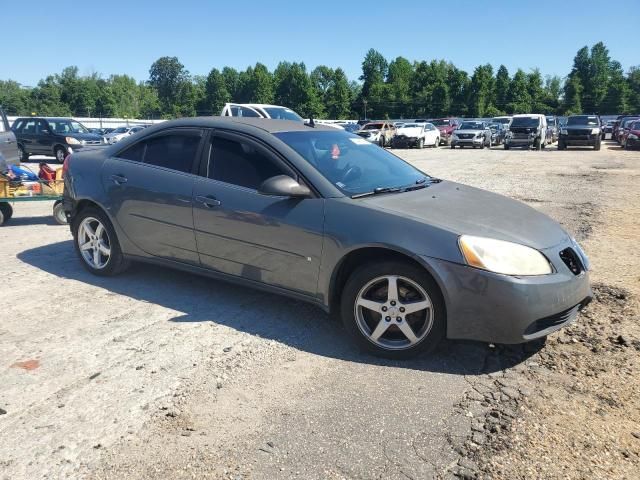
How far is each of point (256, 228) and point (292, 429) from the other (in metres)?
1.71

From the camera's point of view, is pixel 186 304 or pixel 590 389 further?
pixel 186 304

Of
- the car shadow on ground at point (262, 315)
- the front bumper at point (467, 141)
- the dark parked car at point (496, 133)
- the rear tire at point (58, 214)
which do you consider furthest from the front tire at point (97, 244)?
the dark parked car at point (496, 133)

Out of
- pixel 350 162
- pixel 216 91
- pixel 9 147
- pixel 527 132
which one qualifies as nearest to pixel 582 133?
pixel 527 132

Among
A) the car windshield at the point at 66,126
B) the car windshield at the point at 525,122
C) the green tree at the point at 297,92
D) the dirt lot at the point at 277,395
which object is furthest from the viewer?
the green tree at the point at 297,92

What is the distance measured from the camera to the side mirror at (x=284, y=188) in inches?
151

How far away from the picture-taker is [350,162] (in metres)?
4.40

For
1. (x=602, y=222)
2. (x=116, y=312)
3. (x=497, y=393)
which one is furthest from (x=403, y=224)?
(x=602, y=222)

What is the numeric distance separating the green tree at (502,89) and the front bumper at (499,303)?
9838 cm

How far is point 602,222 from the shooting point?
8438 millimetres

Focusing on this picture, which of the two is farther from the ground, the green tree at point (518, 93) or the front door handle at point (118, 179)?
the green tree at point (518, 93)

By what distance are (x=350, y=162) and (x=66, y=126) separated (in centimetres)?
2161

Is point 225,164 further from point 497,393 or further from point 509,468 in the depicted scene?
point 509,468

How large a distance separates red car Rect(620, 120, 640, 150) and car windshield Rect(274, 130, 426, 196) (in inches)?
1152

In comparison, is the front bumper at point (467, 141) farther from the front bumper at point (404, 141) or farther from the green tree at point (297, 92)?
the green tree at point (297, 92)
